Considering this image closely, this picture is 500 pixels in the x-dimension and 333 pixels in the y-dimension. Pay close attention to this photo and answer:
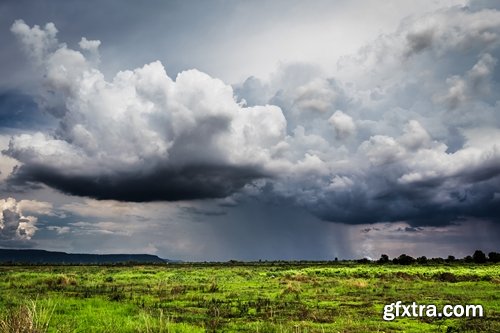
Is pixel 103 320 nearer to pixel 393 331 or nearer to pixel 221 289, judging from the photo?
pixel 393 331

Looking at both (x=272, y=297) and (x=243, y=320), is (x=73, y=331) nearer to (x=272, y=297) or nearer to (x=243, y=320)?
(x=243, y=320)

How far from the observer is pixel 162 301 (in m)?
34.8

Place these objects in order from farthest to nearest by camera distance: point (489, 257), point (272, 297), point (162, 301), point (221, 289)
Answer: point (489, 257) < point (221, 289) < point (272, 297) < point (162, 301)

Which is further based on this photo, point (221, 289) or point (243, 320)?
point (221, 289)

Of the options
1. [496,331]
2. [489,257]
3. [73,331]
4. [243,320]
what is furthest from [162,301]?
[489,257]

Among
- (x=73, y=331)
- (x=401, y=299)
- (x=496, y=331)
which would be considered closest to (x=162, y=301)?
(x=73, y=331)

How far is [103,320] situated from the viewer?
22609mm

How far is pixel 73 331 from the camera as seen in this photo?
20.0m

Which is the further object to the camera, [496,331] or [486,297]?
[486,297]

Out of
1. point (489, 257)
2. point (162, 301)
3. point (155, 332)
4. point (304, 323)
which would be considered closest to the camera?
point (155, 332)

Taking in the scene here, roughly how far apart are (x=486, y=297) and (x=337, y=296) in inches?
484

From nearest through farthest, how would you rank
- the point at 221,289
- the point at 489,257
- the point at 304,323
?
the point at 304,323
the point at 221,289
the point at 489,257

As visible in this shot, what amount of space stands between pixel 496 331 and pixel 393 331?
4.99 meters

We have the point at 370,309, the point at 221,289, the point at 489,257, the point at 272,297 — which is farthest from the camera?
the point at 489,257
